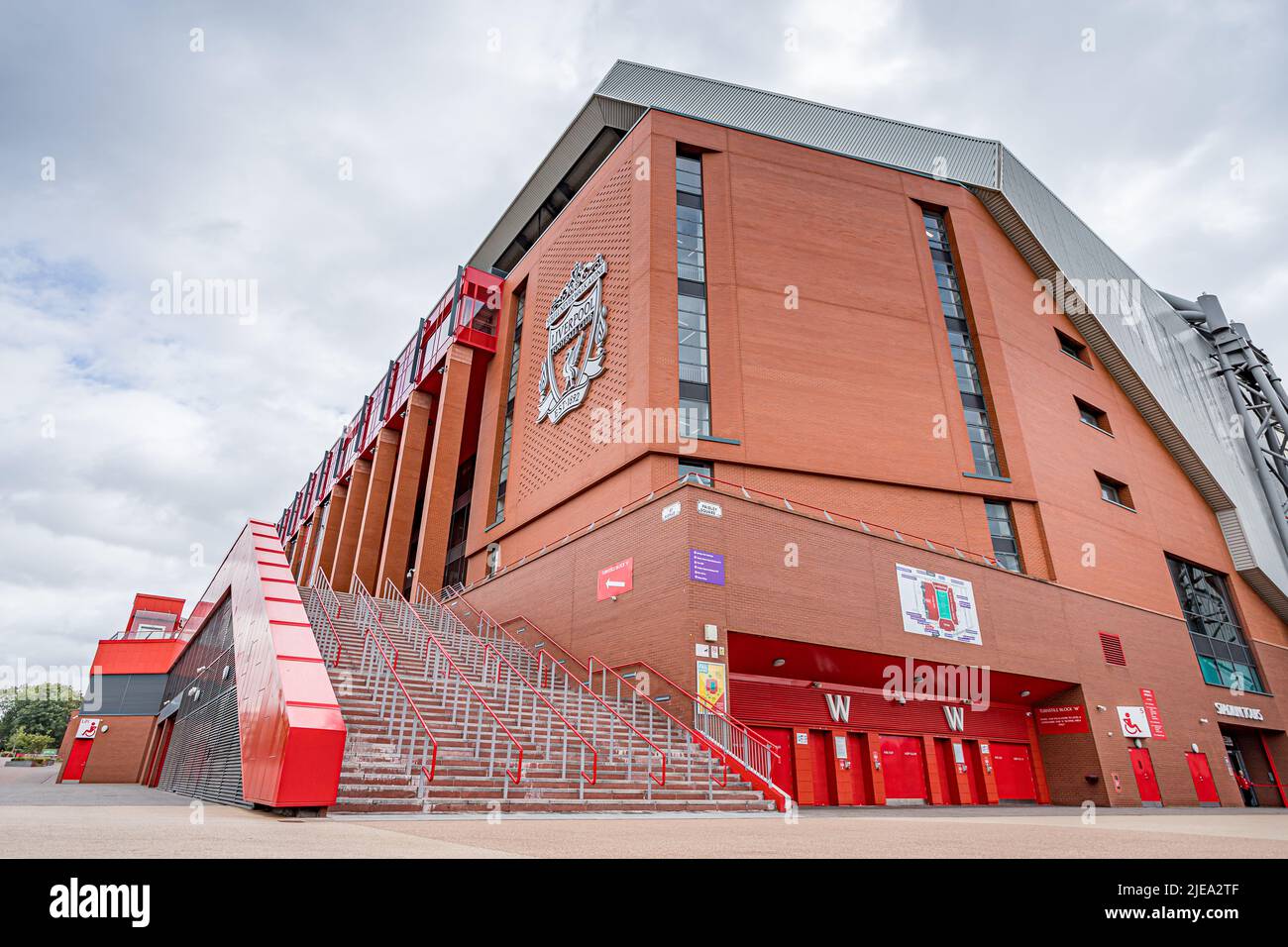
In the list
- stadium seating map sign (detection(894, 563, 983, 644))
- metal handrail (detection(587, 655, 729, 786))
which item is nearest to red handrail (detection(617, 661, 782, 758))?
metal handrail (detection(587, 655, 729, 786))

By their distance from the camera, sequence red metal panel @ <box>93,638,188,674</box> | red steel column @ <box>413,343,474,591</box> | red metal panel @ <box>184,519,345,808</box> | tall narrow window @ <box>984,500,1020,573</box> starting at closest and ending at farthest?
1. red metal panel @ <box>184,519,345,808</box>
2. tall narrow window @ <box>984,500,1020,573</box>
3. red steel column @ <box>413,343,474,591</box>
4. red metal panel @ <box>93,638,188,674</box>

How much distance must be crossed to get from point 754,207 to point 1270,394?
3102 centimetres

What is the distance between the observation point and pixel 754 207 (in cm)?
2383

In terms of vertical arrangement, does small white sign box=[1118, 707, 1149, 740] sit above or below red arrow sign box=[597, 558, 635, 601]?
below

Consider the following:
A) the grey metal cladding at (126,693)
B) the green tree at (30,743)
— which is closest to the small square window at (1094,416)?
the grey metal cladding at (126,693)

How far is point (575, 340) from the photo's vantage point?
980 inches

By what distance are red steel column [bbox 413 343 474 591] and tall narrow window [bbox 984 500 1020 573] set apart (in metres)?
19.7

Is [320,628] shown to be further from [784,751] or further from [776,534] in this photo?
[784,751]

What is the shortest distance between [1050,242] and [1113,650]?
54.9 ft

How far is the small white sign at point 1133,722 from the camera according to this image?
66.4 ft

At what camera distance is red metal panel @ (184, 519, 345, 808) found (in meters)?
7.34

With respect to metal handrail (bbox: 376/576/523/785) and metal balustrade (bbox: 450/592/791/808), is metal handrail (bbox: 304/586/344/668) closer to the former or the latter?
metal handrail (bbox: 376/576/523/785)

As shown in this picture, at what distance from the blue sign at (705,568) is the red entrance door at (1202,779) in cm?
1688
